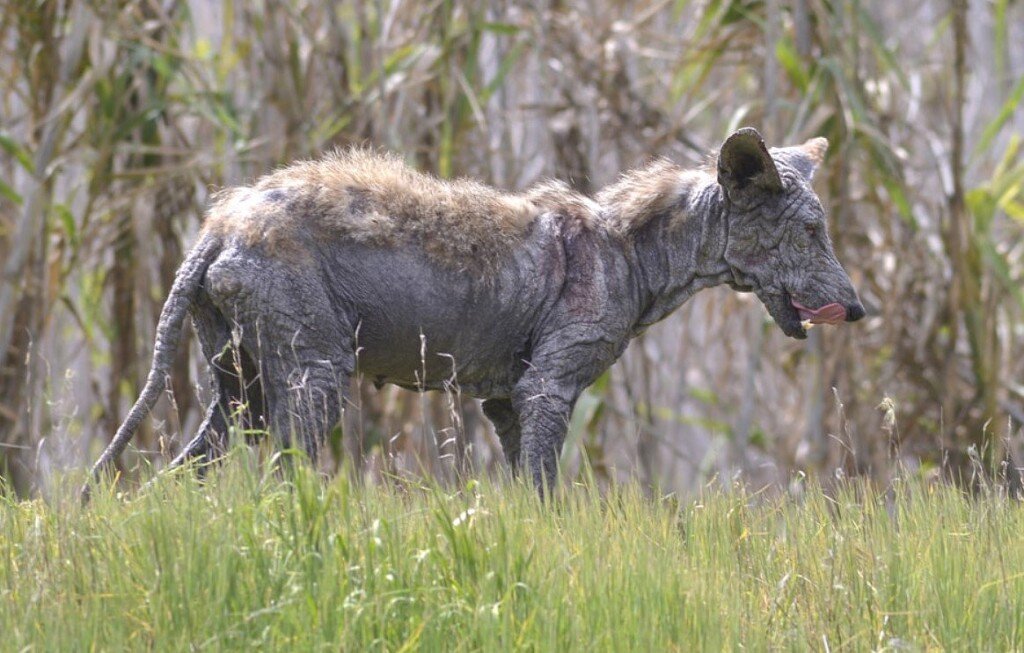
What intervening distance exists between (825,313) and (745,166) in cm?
69

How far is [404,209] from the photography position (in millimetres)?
5957

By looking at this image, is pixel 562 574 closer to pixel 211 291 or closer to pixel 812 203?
pixel 211 291

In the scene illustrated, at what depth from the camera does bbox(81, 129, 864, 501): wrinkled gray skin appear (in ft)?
18.4

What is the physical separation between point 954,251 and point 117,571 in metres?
8.06

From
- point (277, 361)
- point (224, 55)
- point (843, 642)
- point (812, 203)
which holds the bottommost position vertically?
point (843, 642)

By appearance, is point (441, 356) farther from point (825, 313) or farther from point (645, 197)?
point (825, 313)

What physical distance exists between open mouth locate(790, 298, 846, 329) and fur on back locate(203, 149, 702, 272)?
2.37ft

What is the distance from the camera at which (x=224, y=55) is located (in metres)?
11.4

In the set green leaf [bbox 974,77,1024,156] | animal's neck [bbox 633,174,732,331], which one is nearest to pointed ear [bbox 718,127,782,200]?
animal's neck [bbox 633,174,732,331]

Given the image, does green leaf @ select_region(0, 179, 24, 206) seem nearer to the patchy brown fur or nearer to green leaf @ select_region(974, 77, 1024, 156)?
the patchy brown fur

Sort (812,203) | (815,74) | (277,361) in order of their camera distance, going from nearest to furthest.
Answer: (277,361) → (812,203) → (815,74)

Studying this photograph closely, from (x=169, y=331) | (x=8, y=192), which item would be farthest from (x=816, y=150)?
(x=8, y=192)

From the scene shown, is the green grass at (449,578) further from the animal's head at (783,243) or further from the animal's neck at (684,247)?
the animal's neck at (684,247)

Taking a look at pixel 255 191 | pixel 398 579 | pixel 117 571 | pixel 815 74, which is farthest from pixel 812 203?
pixel 815 74
